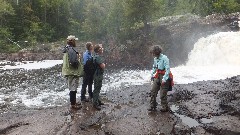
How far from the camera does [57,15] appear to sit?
191 feet

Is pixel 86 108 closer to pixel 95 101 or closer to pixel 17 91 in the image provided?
pixel 95 101

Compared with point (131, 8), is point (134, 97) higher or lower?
lower

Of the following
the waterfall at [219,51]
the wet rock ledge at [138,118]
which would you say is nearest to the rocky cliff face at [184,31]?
the waterfall at [219,51]

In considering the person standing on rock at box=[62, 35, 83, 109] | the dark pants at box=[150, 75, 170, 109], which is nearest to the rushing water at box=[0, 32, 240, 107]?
the person standing on rock at box=[62, 35, 83, 109]

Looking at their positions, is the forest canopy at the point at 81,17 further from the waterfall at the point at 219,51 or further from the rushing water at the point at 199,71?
the rushing water at the point at 199,71

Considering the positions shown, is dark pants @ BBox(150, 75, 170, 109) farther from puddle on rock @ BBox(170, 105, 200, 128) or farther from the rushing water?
the rushing water

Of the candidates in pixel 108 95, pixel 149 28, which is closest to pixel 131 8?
pixel 149 28

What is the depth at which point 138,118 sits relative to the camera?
29.9ft

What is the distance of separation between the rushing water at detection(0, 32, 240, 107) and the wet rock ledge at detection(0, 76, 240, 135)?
11.1 feet

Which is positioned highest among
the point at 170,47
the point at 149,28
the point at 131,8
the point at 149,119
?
the point at 131,8

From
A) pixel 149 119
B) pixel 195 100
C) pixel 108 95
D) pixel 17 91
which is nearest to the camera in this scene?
pixel 149 119

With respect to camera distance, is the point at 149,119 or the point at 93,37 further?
the point at 93,37

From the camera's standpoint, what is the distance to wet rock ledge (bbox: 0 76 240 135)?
8.16 metres

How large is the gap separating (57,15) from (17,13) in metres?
7.74
